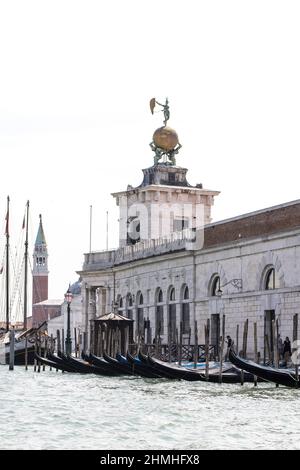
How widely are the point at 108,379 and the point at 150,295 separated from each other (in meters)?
12.5

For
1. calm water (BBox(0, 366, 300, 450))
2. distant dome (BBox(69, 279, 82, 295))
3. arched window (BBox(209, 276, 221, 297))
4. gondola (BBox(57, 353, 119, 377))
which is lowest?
calm water (BBox(0, 366, 300, 450))

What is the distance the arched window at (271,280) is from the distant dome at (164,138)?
17.1 m

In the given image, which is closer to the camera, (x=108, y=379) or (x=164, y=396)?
(x=164, y=396)

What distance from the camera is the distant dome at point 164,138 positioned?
2116 inches

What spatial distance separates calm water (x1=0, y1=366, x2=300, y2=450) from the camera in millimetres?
18875

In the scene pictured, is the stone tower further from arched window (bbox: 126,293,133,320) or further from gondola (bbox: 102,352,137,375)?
gondola (bbox: 102,352,137,375)

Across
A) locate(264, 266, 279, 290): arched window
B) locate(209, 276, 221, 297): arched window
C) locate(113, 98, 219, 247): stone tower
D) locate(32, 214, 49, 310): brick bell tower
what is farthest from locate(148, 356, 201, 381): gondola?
locate(32, 214, 49, 310): brick bell tower

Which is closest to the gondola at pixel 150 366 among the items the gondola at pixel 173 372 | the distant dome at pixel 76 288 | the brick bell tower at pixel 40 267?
the gondola at pixel 173 372

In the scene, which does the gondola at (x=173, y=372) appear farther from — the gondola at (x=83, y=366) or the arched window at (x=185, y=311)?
the arched window at (x=185, y=311)

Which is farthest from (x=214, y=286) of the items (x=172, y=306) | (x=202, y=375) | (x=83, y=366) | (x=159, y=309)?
(x=202, y=375)

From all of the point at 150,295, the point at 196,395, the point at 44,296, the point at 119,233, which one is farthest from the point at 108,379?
the point at 44,296

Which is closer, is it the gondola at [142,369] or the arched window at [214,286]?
the gondola at [142,369]
